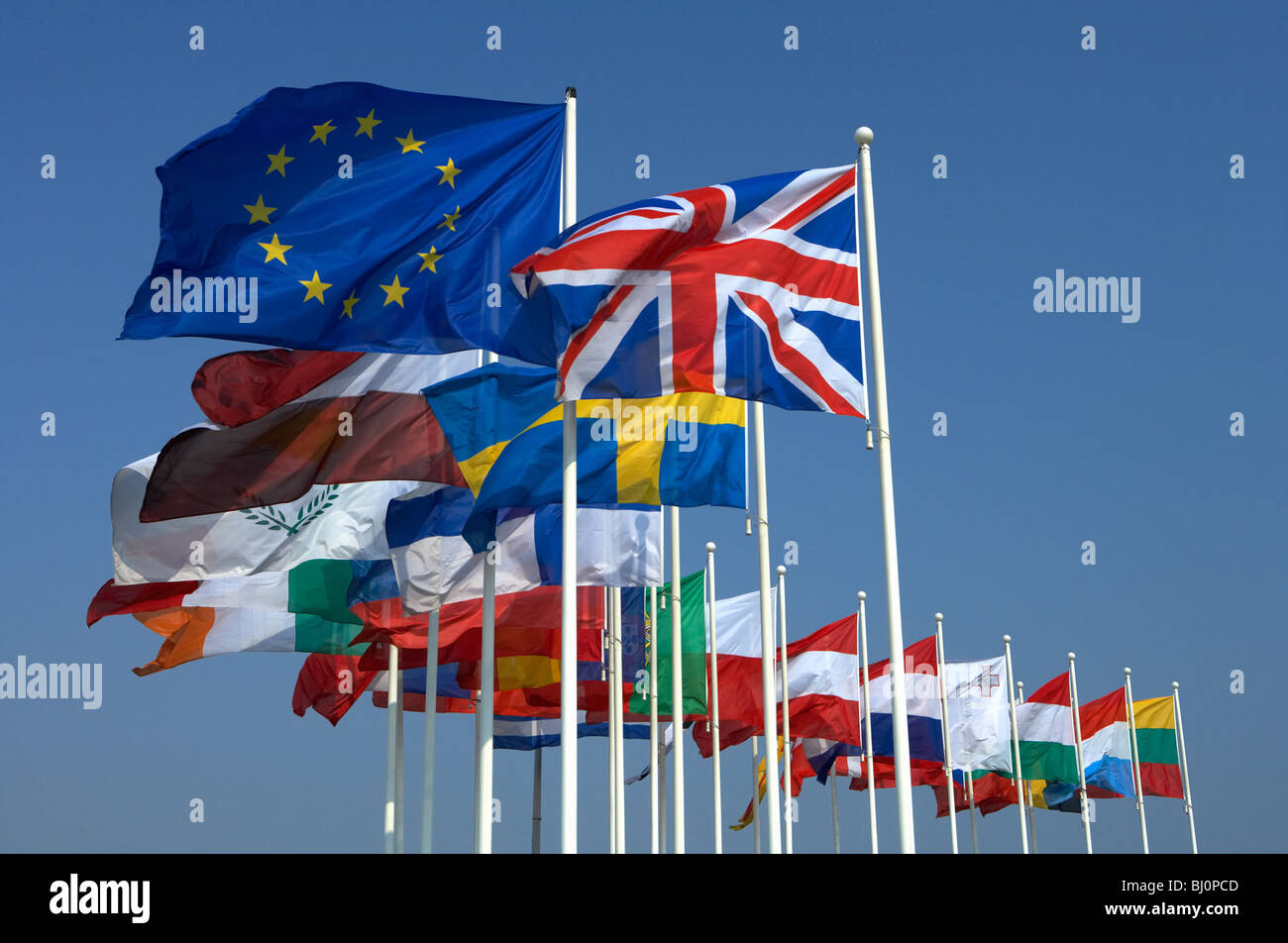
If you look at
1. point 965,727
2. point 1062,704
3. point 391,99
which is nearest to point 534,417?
point 391,99

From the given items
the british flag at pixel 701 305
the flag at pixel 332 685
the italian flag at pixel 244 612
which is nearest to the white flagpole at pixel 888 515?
the british flag at pixel 701 305

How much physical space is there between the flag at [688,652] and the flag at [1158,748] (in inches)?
847

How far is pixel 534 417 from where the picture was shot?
1973 centimetres

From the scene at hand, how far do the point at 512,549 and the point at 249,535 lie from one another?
4.88m

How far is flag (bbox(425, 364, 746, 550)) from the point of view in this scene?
19188 mm

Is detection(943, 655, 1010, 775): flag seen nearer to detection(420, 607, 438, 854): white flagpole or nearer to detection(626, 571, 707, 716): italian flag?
detection(626, 571, 707, 716): italian flag

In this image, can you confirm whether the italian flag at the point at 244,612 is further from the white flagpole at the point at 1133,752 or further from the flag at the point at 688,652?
the white flagpole at the point at 1133,752

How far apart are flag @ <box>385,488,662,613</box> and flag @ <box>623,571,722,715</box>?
9023 mm

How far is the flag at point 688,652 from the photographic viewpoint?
31.8m

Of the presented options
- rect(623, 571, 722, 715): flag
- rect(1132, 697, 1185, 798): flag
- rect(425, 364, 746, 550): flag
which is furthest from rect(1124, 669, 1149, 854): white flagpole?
rect(425, 364, 746, 550): flag

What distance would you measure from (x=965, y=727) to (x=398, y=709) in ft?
64.4

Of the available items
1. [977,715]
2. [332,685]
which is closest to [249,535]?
[332,685]

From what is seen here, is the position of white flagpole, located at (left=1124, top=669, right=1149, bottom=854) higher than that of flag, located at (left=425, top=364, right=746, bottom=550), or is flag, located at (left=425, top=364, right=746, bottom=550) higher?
flag, located at (left=425, top=364, right=746, bottom=550)
